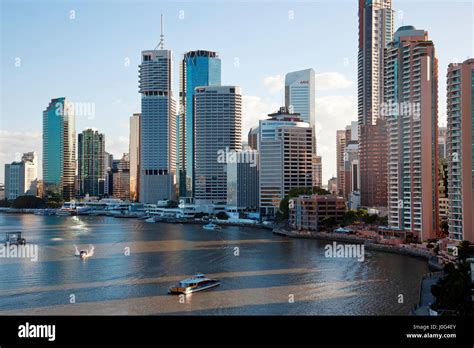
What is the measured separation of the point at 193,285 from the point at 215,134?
49309mm

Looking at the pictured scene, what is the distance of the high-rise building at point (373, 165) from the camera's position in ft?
159

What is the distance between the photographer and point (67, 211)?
65.4 m

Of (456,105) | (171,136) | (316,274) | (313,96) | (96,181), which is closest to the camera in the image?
(316,274)

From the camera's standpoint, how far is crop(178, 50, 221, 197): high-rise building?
79.0 m

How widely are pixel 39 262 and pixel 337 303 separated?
12.0 m

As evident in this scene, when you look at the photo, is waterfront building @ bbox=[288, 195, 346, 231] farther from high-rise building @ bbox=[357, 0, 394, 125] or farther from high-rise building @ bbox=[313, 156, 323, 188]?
high-rise building @ bbox=[313, 156, 323, 188]

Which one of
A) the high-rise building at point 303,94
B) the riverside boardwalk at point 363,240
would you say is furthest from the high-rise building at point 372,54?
the riverside boardwalk at point 363,240

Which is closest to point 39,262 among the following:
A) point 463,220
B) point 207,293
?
point 207,293

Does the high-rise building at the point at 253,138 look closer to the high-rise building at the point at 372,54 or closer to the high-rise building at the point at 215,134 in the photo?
the high-rise building at the point at 215,134

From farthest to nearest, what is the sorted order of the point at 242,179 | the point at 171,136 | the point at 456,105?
the point at 171,136 < the point at 242,179 < the point at 456,105

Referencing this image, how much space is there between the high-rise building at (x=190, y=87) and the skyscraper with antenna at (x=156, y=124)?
8.10 meters

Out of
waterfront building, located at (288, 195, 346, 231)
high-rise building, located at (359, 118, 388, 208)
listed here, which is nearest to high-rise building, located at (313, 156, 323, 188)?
high-rise building, located at (359, 118, 388, 208)

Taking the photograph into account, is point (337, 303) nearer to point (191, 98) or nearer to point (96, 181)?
point (191, 98)

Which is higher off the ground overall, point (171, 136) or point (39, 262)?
point (171, 136)
